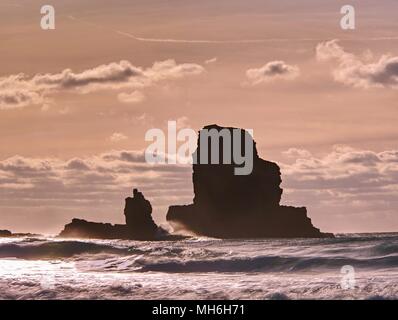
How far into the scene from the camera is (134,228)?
408 feet

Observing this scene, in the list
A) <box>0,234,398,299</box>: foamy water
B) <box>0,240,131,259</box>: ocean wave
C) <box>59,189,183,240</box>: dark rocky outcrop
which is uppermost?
<box>59,189,183,240</box>: dark rocky outcrop

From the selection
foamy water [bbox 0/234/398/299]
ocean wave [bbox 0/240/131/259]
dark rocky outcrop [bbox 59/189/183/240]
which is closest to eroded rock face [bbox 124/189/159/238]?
dark rocky outcrop [bbox 59/189/183/240]

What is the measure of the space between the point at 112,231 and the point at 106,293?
92.3 meters

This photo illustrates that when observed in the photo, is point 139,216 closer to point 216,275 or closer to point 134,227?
point 134,227

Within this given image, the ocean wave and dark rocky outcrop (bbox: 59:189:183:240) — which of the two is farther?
dark rocky outcrop (bbox: 59:189:183:240)

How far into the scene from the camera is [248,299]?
108 feet

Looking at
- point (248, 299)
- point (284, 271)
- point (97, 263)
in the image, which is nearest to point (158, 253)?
point (97, 263)

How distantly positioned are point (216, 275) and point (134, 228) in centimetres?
7882

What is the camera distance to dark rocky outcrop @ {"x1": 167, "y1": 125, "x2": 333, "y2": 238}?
137 m

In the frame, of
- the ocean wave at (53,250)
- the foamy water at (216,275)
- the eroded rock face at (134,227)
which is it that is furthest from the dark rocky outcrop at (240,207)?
the foamy water at (216,275)

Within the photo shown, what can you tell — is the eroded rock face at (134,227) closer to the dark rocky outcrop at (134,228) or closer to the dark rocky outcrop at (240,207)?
the dark rocky outcrop at (134,228)

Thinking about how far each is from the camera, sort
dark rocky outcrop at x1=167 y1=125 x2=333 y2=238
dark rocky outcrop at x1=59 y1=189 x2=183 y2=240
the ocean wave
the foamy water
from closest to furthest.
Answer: the foamy water
the ocean wave
dark rocky outcrop at x1=59 y1=189 x2=183 y2=240
dark rocky outcrop at x1=167 y1=125 x2=333 y2=238

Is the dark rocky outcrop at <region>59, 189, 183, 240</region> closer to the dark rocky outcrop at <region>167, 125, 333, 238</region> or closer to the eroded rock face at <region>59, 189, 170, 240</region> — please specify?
the eroded rock face at <region>59, 189, 170, 240</region>

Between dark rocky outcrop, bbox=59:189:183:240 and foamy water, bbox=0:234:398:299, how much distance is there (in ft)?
174
